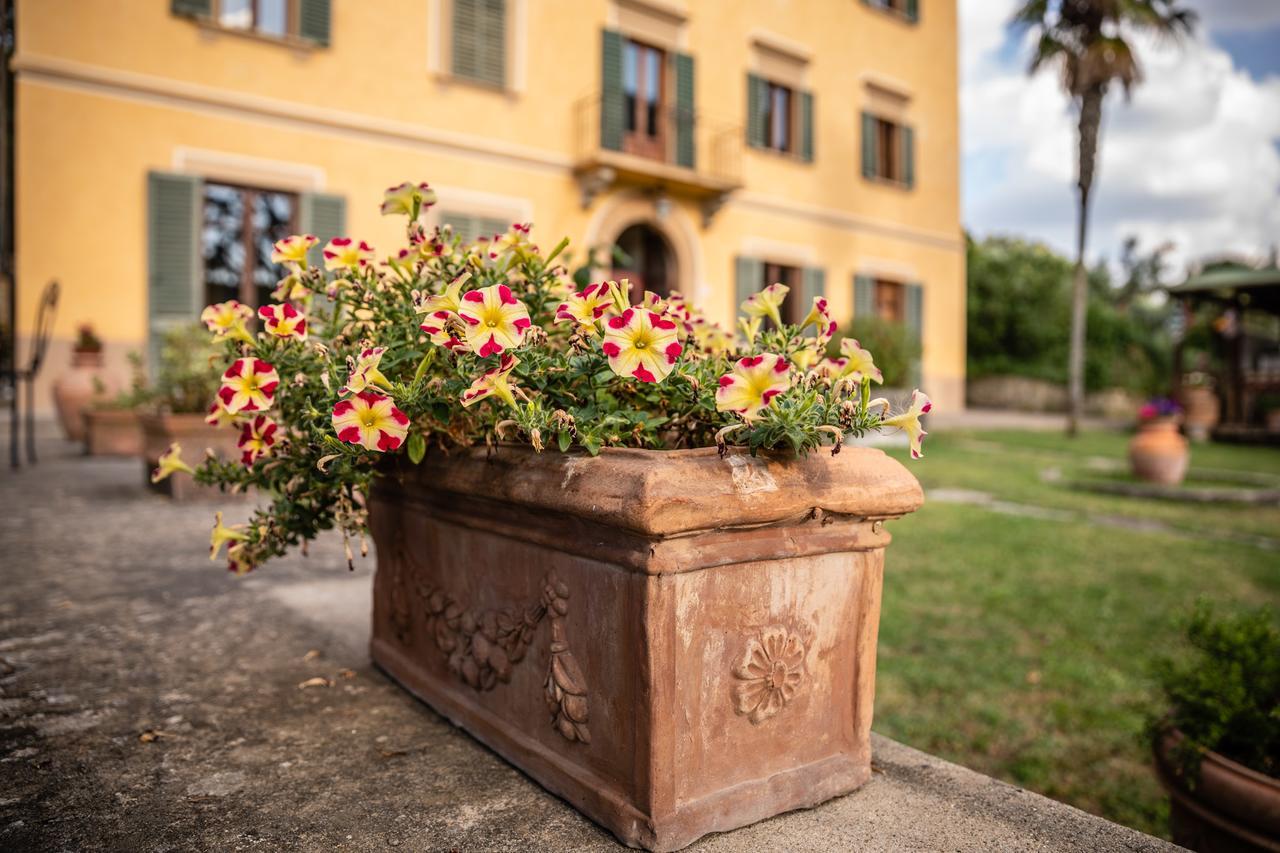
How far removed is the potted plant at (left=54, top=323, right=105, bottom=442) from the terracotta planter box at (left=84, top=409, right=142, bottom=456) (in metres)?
0.75

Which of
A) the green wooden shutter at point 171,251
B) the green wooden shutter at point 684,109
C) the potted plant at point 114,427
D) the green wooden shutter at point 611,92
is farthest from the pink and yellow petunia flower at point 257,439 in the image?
the green wooden shutter at point 684,109

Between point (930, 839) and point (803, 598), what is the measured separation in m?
0.38

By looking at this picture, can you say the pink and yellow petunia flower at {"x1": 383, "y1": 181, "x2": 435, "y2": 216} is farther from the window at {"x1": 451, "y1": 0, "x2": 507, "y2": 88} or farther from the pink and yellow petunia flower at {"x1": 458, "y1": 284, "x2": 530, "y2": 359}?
the window at {"x1": 451, "y1": 0, "x2": 507, "y2": 88}

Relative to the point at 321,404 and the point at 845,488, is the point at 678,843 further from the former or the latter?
the point at 321,404

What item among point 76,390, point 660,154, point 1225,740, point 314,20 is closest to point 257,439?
point 1225,740

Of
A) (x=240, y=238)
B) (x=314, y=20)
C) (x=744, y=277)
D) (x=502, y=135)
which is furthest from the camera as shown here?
(x=744, y=277)

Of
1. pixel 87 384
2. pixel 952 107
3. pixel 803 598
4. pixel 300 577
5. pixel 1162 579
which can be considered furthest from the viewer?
pixel 952 107

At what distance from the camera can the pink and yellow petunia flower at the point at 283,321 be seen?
1.44 m

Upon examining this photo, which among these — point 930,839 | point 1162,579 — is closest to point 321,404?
point 930,839

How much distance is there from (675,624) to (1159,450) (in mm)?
7819

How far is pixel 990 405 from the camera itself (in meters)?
20.8

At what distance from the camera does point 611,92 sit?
10875mm

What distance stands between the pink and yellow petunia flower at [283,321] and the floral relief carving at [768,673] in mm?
930

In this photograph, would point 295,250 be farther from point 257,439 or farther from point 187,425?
→ point 187,425
